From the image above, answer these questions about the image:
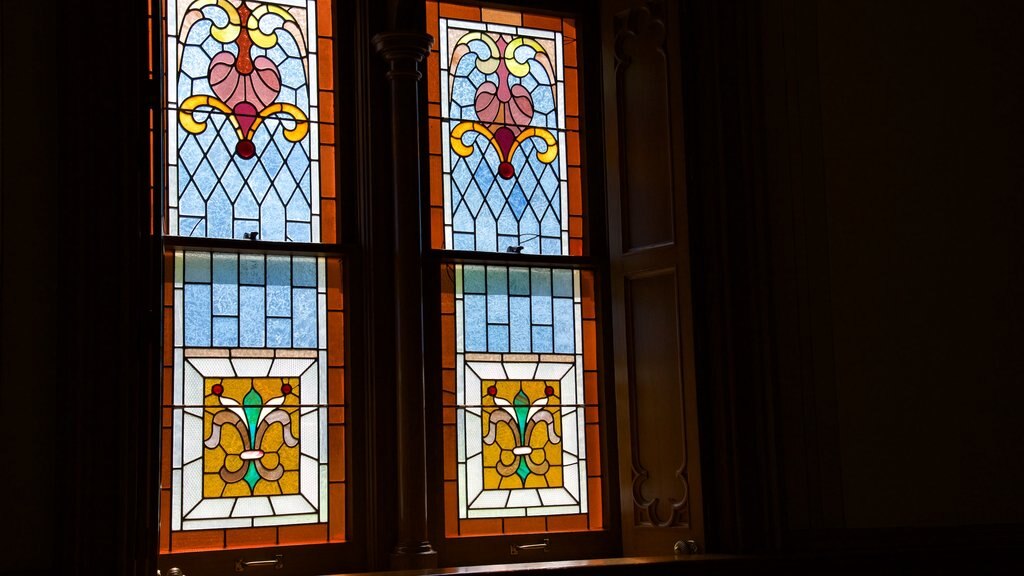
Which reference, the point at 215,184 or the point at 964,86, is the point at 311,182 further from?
the point at 964,86

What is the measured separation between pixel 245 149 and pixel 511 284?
110 centimetres

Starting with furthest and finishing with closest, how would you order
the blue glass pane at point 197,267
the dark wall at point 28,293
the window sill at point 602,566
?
1. the blue glass pane at point 197,267
2. the window sill at point 602,566
3. the dark wall at point 28,293

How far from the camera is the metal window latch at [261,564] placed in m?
3.81

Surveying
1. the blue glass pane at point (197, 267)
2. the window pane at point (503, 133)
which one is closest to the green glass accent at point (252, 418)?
the blue glass pane at point (197, 267)

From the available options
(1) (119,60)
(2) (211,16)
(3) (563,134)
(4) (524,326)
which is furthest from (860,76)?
(1) (119,60)

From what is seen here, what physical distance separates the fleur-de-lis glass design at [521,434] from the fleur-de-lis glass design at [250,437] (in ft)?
2.39

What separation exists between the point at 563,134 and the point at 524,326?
2.66ft

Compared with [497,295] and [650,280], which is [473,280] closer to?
[497,295]

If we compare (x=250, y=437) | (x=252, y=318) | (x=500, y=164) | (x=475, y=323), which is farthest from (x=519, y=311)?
(x=250, y=437)

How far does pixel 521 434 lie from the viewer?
432 centimetres

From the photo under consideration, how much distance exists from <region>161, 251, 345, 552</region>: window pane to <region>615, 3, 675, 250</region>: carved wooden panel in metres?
1.18

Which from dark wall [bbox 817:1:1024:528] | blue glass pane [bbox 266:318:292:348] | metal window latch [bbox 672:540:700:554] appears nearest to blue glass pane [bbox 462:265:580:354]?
blue glass pane [bbox 266:318:292:348]

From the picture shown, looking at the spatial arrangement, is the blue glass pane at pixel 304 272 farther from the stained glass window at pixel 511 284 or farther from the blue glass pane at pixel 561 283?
the blue glass pane at pixel 561 283

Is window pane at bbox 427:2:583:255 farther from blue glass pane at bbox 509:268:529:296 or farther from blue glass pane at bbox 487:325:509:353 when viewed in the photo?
blue glass pane at bbox 487:325:509:353
